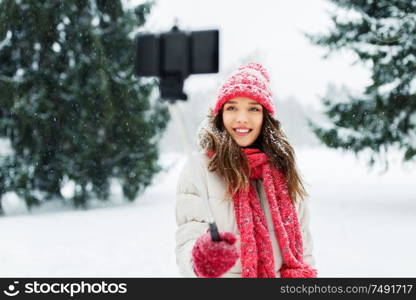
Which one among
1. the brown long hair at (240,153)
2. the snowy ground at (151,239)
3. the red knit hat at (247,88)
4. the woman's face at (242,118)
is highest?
the red knit hat at (247,88)

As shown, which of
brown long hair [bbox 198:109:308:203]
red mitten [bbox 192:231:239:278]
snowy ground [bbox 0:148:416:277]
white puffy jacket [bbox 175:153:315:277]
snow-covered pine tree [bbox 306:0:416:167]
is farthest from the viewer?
snow-covered pine tree [bbox 306:0:416:167]

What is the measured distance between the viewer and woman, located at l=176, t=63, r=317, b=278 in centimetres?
209

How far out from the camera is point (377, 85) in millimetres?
10352

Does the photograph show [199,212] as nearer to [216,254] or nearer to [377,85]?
[216,254]

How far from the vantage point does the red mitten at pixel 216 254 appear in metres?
1.67

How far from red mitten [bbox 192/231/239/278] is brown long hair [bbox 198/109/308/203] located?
0.44 m

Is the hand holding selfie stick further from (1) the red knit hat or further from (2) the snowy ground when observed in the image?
(2) the snowy ground

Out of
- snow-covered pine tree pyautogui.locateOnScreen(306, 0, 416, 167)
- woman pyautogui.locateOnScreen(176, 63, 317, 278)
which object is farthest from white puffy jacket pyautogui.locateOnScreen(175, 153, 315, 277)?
snow-covered pine tree pyautogui.locateOnScreen(306, 0, 416, 167)

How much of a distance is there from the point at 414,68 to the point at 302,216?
8.68m

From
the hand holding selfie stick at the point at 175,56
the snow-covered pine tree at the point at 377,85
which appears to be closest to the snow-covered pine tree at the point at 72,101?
the snow-covered pine tree at the point at 377,85

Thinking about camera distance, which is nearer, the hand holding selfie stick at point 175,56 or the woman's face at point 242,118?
the hand holding selfie stick at point 175,56

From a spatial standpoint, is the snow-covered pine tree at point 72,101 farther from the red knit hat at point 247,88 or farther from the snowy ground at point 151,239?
the red knit hat at point 247,88

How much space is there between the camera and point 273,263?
2.12m

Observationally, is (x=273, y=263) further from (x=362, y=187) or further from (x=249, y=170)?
(x=362, y=187)
